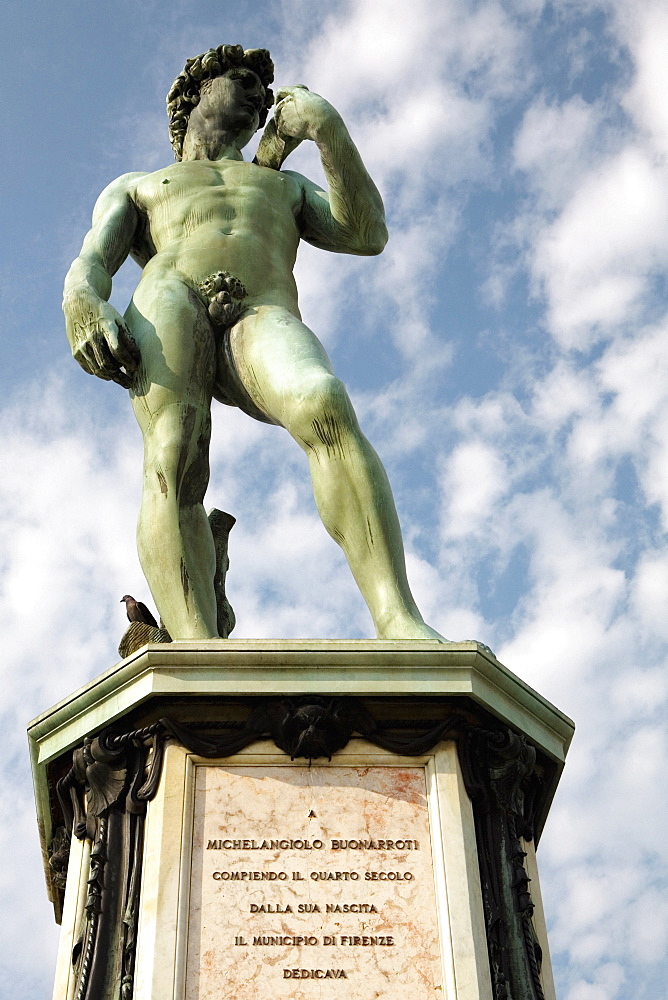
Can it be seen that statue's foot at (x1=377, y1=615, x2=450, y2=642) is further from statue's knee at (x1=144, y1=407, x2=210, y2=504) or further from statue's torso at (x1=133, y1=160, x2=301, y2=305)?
statue's torso at (x1=133, y1=160, x2=301, y2=305)

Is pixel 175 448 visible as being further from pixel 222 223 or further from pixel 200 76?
pixel 200 76

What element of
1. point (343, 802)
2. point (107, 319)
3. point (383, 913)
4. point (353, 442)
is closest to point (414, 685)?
point (343, 802)

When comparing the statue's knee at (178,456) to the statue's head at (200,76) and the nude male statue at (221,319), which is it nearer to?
the nude male statue at (221,319)

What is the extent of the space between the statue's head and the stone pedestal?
5.18 m

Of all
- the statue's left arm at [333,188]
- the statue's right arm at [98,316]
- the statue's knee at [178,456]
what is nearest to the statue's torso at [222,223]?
the statue's left arm at [333,188]

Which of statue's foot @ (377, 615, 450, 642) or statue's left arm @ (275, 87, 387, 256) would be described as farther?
statue's left arm @ (275, 87, 387, 256)

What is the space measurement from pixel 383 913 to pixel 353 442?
9.45ft

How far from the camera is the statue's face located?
11.2 meters

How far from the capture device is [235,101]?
11211 millimetres

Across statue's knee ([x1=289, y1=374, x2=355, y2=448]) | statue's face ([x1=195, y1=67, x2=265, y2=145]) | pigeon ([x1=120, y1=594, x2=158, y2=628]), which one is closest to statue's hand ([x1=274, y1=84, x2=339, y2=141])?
statue's face ([x1=195, y1=67, x2=265, y2=145])

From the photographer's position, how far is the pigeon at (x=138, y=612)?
930 cm

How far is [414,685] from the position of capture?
25.0 feet

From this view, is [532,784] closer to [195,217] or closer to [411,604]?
[411,604]

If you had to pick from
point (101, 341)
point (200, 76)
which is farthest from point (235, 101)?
point (101, 341)
